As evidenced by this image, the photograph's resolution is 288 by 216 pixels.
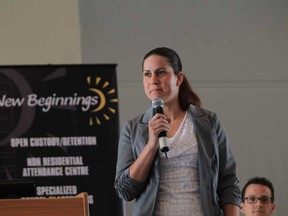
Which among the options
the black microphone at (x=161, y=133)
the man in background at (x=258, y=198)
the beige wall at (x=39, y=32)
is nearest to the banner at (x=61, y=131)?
the beige wall at (x=39, y=32)

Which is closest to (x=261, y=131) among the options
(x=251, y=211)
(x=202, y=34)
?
(x=202, y=34)

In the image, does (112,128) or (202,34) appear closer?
(112,128)

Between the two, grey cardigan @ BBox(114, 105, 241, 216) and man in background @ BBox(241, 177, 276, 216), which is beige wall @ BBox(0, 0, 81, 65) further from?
grey cardigan @ BBox(114, 105, 241, 216)

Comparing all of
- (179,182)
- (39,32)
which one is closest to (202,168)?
(179,182)

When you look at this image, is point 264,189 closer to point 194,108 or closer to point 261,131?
point 261,131

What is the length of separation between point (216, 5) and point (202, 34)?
306 mm

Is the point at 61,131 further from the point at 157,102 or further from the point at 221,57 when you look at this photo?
the point at 157,102

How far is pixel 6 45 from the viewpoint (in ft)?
16.3

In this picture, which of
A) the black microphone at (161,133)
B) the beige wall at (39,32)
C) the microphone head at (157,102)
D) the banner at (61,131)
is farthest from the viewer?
the beige wall at (39,32)

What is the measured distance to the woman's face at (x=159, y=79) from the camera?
2385 mm

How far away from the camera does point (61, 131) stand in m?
4.19

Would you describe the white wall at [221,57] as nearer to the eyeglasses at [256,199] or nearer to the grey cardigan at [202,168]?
the eyeglasses at [256,199]

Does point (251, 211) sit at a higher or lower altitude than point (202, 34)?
lower

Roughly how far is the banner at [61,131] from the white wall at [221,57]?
2.79 feet
